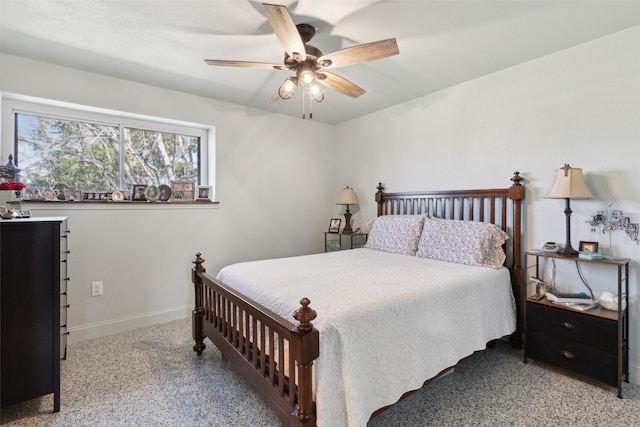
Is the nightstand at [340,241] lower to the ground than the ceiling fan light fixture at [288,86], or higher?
lower

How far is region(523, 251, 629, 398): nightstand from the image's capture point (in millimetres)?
1925

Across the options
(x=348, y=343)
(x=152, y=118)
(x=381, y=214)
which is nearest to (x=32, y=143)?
(x=152, y=118)

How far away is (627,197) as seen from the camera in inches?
82.8

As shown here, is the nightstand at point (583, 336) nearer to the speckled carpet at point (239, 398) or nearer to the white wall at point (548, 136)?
the speckled carpet at point (239, 398)

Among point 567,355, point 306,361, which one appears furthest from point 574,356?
point 306,361

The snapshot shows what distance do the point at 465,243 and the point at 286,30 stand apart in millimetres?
2102

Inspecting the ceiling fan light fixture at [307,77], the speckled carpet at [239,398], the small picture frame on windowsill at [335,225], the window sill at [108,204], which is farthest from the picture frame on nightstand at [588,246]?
the window sill at [108,204]

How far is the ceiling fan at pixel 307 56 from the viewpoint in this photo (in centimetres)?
163

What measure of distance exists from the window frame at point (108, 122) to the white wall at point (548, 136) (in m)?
2.32

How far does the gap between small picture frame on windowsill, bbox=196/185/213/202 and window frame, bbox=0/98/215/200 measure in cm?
6

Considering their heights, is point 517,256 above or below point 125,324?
above

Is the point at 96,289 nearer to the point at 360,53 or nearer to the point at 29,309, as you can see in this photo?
the point at 29,309

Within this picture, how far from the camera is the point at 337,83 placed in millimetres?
2273

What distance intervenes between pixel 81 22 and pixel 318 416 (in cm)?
270
